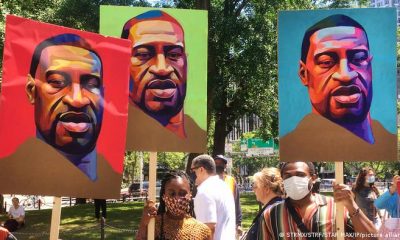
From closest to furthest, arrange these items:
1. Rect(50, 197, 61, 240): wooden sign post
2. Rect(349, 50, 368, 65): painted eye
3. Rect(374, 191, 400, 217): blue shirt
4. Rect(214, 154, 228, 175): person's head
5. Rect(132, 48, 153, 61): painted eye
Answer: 1. Rect(50, 197, 61, 240): wooden sign post
2. Rect(349, 50, 368, 65): painted eye
3. Rect(132, 48, 153, 61): painted eye
4. Rect(374, 191, 400, 217): blue shirt
5. Rect(214, 154, 228, 175): person's head

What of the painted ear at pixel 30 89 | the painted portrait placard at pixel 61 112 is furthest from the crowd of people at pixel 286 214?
the painted ear at pixel 30 89

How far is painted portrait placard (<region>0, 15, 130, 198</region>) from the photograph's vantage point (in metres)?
4.08

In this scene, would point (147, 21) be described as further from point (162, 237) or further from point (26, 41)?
point (162, 237)

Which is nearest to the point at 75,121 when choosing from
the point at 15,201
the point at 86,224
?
the point at 15,201

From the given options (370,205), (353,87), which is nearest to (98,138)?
(353,87)

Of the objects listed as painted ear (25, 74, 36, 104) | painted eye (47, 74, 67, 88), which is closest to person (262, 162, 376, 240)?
painted eye (47, 74, 67, 88)

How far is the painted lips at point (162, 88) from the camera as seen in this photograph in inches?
198

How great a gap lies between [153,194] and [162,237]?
357mm

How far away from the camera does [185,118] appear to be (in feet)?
16.6

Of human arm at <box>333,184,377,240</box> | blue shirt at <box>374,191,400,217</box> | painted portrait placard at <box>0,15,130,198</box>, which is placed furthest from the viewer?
blue shirt at <box>374,191,400,217</box>

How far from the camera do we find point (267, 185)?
535cm

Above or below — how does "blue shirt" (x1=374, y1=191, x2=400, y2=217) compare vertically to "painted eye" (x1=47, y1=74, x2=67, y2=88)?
below

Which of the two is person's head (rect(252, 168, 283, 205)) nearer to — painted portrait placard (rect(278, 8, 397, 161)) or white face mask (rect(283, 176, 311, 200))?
painted portrait placard (rect(278, 8, 397, 161))

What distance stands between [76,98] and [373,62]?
7.69ft
